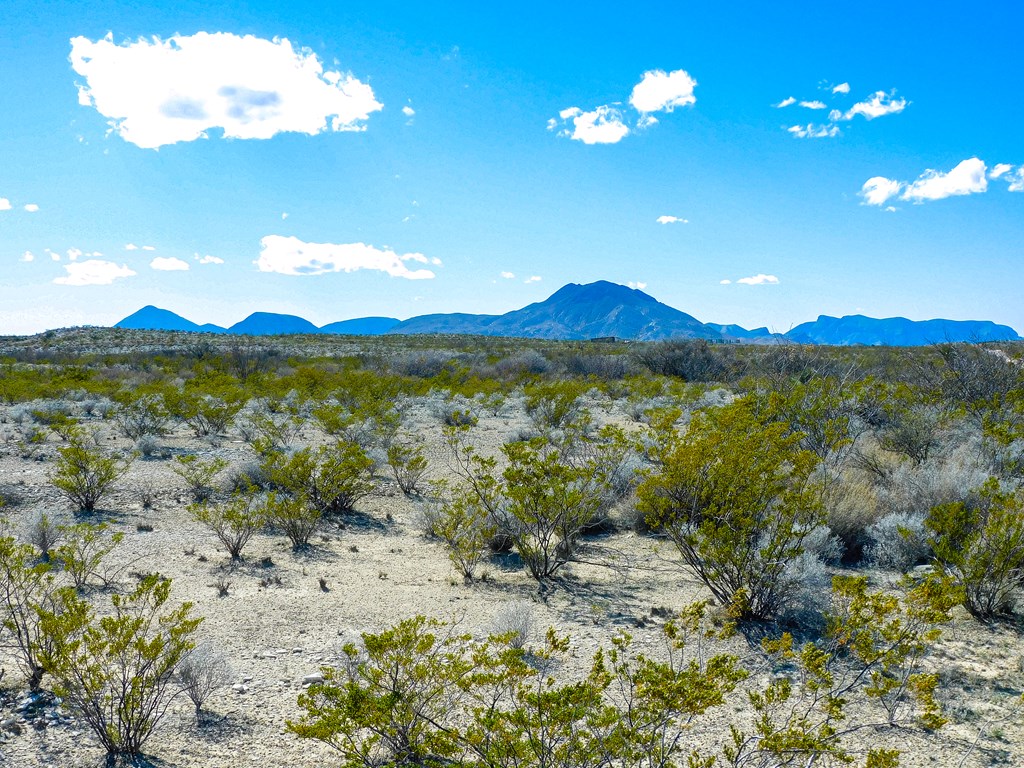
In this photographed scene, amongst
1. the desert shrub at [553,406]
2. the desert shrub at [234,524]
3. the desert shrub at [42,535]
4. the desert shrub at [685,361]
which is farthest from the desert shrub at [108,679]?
the desert shrub at [685,361]

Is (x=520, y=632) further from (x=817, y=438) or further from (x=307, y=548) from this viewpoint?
(x=817, y=438)

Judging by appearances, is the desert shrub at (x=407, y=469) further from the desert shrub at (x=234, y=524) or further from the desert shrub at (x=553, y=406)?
the desert shrub at (x=553, y=406)

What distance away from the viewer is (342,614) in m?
5.80

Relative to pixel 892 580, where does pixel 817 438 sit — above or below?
above

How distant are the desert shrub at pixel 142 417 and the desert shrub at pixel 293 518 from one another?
8.36 meters

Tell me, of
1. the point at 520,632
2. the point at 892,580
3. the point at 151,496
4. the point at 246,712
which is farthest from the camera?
the point at 151,496

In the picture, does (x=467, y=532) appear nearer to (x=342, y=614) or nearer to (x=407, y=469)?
(x=342, y=614)

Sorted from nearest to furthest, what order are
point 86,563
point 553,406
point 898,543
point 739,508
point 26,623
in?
point 26,623 < point 739,508 < point 86,563 < point 898,543 < point 553,406

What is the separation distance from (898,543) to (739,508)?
7.65ft

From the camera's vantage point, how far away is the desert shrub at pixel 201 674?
4.17m

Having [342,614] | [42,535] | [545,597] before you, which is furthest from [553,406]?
[42,535]

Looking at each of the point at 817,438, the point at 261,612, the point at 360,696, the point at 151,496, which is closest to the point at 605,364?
the point at 817,438

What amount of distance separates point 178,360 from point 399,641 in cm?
3370

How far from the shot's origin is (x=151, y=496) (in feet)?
32.8
